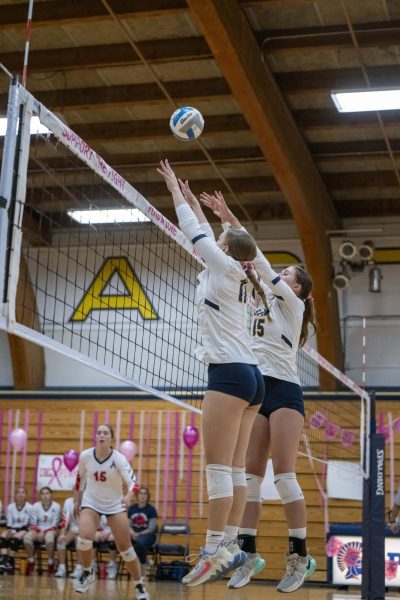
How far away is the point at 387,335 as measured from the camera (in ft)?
65.9

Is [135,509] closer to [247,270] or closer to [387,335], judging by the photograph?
[387,335]

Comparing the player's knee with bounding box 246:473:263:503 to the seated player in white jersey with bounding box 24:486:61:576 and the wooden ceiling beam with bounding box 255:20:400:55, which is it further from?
the seated player in white jersey with bounding box 24:486:61:576

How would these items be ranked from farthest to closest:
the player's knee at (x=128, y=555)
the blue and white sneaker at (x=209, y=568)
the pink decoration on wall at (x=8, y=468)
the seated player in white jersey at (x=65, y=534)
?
the pink decoration on wall at (x=8, y=468) < the seated player in white jersey at (x=65, y=534) < the player's knee at (x=128, y=555) < the blue and white sneaker at (x=209, y=568)

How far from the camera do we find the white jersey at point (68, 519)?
60.3ft

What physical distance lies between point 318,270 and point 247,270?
13187 millimetres

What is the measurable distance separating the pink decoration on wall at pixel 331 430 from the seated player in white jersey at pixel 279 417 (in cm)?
1259

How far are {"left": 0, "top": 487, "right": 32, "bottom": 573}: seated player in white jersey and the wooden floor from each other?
1.78 meters

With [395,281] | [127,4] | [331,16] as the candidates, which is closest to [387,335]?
[395,281]

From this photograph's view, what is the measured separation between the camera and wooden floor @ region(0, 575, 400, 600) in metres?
11.8

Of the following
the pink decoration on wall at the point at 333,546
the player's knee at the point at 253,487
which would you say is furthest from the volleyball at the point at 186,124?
the pink decoration on wall at the point at 333,546

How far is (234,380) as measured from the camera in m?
5.54

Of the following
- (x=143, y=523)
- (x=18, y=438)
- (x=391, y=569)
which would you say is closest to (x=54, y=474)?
(x=18, y=438)

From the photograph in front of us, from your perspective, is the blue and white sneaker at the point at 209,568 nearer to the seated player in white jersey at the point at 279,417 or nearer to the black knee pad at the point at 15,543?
the seated player in white jersey at the point at 279,417

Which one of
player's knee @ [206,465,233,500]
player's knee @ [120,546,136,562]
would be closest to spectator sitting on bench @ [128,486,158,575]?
player's knee @ [120,546,136,562]
